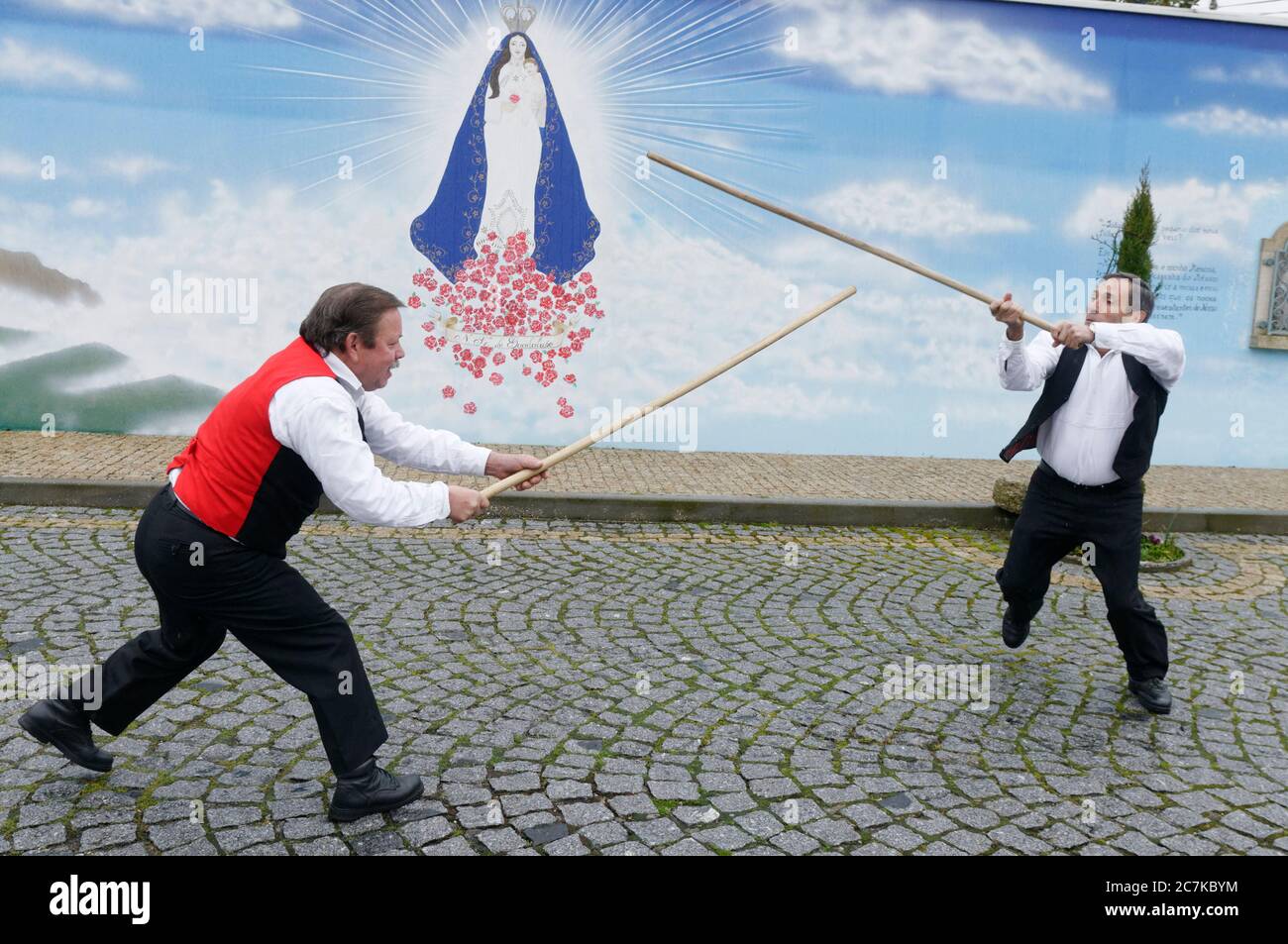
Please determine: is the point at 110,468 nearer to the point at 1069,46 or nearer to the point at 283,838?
the point at 283,838

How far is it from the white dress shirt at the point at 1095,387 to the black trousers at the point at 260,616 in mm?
2999

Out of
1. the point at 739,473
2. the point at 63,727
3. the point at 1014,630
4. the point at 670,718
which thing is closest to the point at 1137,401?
the point at 1014,630

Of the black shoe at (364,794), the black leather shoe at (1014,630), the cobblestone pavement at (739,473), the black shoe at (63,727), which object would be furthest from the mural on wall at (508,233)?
the black shoe at (364,794)

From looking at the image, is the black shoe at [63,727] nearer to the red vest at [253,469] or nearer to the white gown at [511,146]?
the red vest at [253,469]

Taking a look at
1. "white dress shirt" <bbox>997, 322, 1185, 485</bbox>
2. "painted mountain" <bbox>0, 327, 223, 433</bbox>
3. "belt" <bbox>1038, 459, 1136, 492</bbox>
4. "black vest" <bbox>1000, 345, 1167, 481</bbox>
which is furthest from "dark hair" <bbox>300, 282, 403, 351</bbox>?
"painted mountain" <bbox>0, 327, 223, 433</bbox>

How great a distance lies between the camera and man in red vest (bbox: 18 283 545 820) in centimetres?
309

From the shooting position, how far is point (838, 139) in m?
10.1

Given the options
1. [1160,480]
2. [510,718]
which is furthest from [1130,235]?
[510,718]

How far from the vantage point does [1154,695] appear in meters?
4.54

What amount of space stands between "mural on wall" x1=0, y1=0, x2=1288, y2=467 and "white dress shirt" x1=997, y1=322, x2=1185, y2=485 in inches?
224

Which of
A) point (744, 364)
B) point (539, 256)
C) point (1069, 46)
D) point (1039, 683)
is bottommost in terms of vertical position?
point (1039, 683)

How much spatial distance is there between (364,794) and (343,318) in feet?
5.05

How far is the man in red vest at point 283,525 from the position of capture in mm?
3094

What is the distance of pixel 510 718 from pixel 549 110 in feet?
23.3
